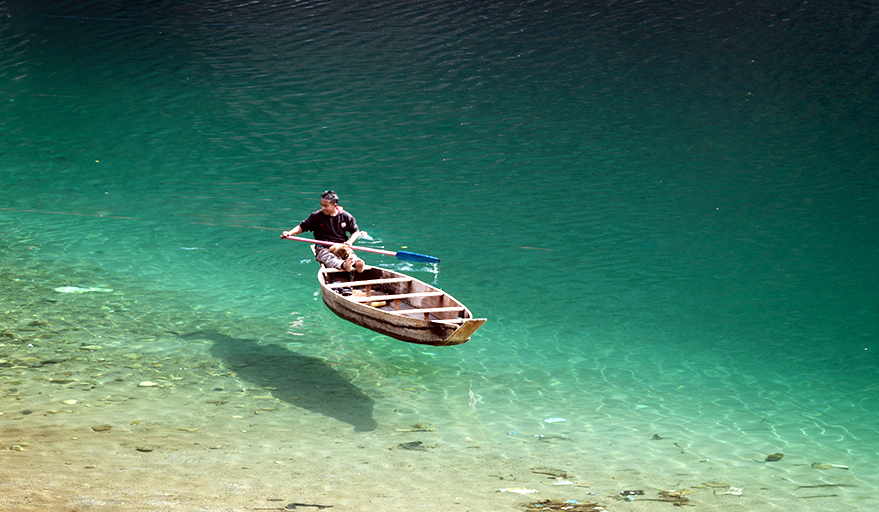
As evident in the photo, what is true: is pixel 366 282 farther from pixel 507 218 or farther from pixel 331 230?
pixel 507 218

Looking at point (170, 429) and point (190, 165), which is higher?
point (190, 165)

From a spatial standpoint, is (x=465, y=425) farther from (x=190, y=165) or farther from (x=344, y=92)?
Result: (x=344, y=92)

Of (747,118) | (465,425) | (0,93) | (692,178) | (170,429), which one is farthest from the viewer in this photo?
(0,93)

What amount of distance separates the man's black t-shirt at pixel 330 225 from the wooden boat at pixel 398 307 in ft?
2.19

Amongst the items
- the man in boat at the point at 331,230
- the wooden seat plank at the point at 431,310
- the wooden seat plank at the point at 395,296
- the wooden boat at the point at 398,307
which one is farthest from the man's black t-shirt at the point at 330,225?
the wooden seat plank at the point at 431,310

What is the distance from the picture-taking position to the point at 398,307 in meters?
11.2

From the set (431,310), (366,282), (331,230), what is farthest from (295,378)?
(331,230)

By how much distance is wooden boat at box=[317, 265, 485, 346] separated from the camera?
959 centimetres

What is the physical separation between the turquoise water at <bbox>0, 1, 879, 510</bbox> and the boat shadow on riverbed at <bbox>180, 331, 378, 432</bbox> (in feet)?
0.17

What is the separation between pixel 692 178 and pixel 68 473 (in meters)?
15.8

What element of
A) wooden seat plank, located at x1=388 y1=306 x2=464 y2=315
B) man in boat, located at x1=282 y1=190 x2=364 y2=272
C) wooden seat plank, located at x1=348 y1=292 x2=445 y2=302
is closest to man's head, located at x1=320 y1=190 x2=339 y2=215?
man in boat, located at x1=282 y1=190 x2=364 y2=272

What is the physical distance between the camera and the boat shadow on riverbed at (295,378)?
392 inches

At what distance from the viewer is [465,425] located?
9758 millimetres

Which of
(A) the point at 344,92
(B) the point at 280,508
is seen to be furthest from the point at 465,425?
(A) the point at 344,92
